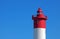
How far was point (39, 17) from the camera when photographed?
21547 mm

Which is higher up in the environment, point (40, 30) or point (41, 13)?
point (41, 13)

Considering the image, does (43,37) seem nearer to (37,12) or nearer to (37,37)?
(37,37)

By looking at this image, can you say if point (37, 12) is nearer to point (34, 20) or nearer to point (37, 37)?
point (34, 20)

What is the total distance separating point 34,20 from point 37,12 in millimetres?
736

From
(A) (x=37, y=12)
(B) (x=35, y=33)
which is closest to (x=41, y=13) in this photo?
(A) (x=37, y=12)

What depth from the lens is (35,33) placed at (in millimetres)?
21531

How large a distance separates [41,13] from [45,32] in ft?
5.39

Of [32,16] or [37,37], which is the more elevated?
[32,16]

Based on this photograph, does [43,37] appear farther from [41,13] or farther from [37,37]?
[41,13]

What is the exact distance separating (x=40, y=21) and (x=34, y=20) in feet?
2.06

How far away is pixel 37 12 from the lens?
21.7 m

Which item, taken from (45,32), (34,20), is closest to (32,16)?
(34,20)

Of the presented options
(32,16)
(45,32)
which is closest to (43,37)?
(45,32)

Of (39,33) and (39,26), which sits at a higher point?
(39,26)
